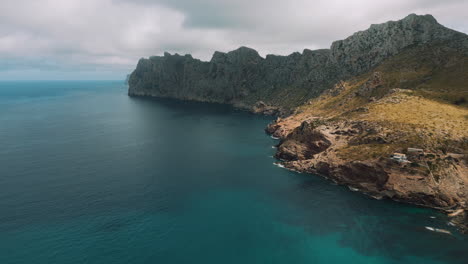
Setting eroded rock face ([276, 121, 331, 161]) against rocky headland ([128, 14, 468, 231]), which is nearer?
rocky headland ([128, 14, 468, 231])

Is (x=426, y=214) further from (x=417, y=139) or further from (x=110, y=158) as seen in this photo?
(x=110, y=158)

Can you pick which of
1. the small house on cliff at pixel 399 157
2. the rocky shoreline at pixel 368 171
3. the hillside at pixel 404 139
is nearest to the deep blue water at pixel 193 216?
the rocky shoreline at pixel 368 171

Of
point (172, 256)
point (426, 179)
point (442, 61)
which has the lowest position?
point (172, 256)

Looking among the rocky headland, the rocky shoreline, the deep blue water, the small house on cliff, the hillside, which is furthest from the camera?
the small house on cliff

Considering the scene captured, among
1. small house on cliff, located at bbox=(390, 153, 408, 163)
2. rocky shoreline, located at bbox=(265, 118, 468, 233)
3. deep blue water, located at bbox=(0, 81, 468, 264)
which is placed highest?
small house on cliff, located at bbox=(390, 153, 408, 163)

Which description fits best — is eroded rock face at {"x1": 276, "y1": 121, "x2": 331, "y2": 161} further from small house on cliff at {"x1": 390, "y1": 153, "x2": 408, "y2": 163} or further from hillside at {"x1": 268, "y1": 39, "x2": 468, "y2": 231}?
small house on cliff at {"x1": 390, "y1": 153, "x2": 408, "y2": 163}

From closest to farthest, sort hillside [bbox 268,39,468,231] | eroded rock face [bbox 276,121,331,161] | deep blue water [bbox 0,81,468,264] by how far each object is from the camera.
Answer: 1. deep blue water [bbox 0,81,468,264]
2. hillside [bbox 268,39,468,231]
3. eroded rock face [bbox 276,121,331,161]

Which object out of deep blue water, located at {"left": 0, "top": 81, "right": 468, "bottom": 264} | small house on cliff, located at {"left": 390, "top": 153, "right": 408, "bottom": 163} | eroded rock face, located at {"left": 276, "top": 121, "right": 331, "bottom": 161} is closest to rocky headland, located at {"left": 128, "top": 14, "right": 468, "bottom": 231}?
eroded rock face, located at {"left": 276, "top": 121, "right": 331, "bottom": 161}

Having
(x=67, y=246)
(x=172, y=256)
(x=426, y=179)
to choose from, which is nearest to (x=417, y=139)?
(x=426, y=179)

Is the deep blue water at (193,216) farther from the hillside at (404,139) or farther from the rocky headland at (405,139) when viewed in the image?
the hillside at (404,139)
